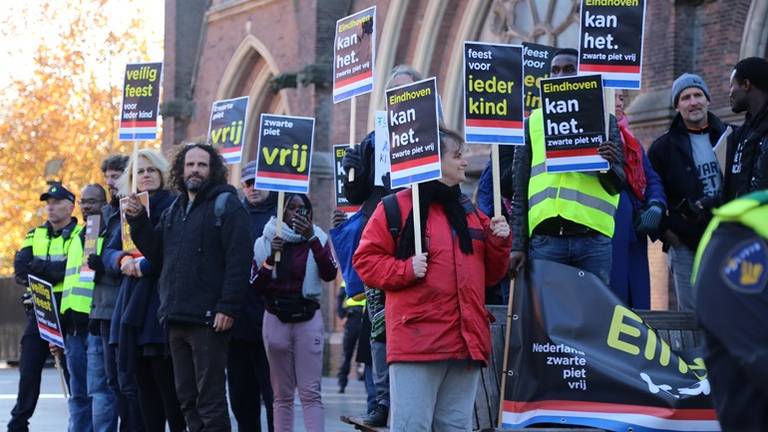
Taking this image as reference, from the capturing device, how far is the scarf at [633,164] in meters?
8.73

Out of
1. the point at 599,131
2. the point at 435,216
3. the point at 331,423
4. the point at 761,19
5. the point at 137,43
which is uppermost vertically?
the point at 137,43

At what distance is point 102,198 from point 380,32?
45.0ft

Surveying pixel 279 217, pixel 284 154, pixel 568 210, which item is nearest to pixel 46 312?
pixel 284 154

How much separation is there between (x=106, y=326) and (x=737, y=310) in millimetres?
7750

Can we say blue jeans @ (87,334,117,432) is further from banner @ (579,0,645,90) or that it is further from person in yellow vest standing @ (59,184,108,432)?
banner @ (579,0,645,90)

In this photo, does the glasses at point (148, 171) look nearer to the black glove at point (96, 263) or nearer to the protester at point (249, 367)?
the black glove at point (96, 263)

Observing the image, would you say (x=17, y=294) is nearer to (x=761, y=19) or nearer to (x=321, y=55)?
(x=321, y=55)

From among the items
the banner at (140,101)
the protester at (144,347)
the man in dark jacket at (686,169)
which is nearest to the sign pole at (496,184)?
the man in dark jacket at (686,169)

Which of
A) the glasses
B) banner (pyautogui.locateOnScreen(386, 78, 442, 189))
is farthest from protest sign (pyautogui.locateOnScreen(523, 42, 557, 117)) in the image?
banner (pyautogui.locateOnScreen(386, 78, 442, 189))

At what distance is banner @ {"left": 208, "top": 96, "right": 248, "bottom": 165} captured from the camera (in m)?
13.3

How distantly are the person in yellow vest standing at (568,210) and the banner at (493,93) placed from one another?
0.35m

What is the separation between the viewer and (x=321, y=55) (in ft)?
85.1

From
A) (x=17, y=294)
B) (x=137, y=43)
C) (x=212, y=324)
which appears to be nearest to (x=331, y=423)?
(x=212, y=324)

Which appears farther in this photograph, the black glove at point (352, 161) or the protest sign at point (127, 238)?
the protest sign at point (127, 238)
